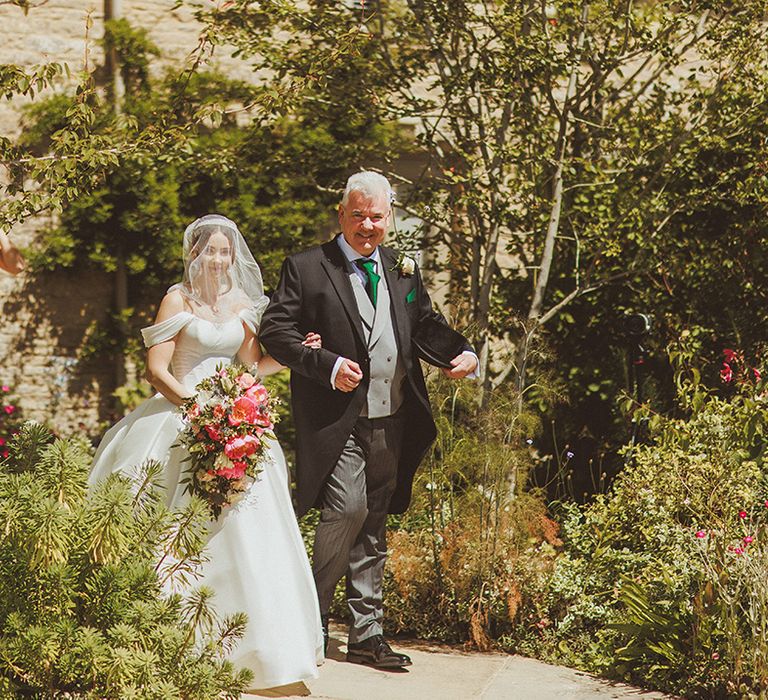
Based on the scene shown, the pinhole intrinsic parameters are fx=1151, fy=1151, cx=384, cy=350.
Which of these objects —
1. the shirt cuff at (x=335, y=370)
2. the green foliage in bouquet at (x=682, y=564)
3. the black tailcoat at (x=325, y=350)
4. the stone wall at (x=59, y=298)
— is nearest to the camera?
the green foliage in bouquet at (x=682, y=564)

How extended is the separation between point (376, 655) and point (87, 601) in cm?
213

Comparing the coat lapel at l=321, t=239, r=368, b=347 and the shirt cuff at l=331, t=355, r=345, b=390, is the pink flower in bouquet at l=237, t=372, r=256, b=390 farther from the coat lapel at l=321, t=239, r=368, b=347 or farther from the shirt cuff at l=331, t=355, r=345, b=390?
the coat lapel at l=321, t=239, r=368, b=347

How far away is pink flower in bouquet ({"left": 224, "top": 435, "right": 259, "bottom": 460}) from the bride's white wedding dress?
215mm

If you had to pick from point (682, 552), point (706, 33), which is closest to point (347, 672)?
point (682, 552)

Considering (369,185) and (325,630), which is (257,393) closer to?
(369,185)

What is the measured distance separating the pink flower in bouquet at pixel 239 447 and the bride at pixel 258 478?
0.67 feet

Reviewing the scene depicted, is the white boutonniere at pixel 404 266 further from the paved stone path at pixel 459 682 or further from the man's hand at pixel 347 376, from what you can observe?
the paved stone path at pixel 459 682

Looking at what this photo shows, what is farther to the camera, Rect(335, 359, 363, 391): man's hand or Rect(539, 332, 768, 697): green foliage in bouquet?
Rect(335, 359, 363, 391): man's hand

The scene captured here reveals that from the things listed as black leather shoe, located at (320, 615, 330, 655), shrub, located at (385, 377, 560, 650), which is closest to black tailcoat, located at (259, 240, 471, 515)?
black leather shoe, located at (320, 615, 330, 655)

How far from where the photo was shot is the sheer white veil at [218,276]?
5016 millimetres

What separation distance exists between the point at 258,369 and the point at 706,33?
3482 millimetres

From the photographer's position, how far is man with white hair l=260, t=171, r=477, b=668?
16.0ft

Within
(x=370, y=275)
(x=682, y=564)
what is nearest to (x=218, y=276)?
(x=370, y=275)

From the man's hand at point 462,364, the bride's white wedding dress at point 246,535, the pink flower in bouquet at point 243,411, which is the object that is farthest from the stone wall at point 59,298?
the pink flower in bouquet at point 243,411
